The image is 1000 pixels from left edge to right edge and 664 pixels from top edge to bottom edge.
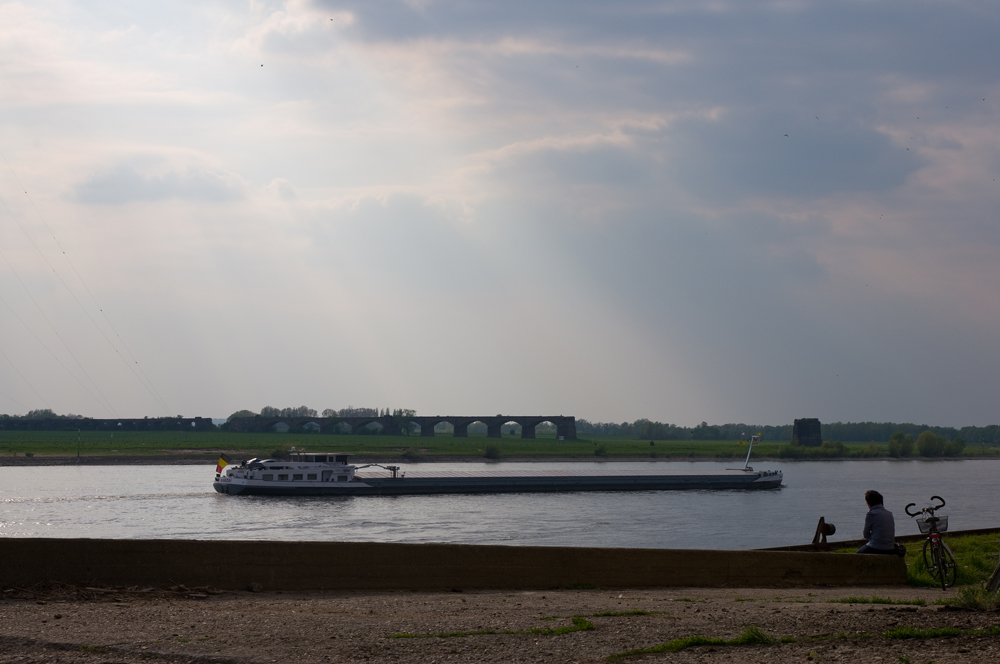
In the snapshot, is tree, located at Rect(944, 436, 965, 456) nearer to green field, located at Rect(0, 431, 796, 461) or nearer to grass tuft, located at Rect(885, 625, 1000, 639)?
green field, located at Rect(0, 431, 796, 461)

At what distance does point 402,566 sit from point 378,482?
→ 62391 mm

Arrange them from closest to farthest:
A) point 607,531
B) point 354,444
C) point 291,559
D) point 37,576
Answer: point 37,576 < point 291,559 < point 607,531 < point 354,444

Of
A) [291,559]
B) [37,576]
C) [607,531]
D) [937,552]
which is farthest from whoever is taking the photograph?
[607,531]

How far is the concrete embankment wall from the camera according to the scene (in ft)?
36.8

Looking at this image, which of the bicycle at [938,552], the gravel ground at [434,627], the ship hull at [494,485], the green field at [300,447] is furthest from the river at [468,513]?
the gravel ground at [434,627]

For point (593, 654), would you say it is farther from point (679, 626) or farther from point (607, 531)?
point (607, 531)

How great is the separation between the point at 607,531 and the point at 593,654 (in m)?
38.6

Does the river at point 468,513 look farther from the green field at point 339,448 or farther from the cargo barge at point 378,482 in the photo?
the green field at point 339,448

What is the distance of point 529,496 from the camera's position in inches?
2798

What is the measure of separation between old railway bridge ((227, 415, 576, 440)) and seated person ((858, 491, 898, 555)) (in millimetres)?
148684

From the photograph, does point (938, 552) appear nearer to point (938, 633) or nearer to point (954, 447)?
point (938, 633)

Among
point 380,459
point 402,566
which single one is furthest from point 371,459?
point 402,566

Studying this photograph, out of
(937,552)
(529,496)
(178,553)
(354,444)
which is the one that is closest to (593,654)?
(178,553)

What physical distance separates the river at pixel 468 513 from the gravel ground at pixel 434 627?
28880 millimetres
